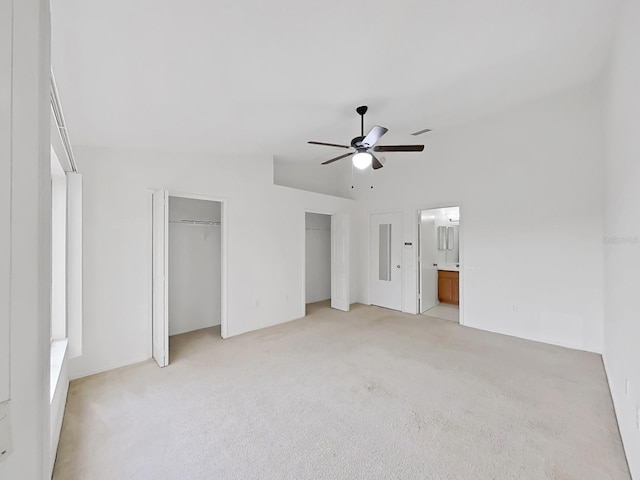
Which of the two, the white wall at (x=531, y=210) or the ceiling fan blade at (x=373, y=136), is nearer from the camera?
the ceiling fan blade at (x=373, y=136)

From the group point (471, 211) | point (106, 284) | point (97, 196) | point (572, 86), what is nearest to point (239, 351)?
point (106, 284)

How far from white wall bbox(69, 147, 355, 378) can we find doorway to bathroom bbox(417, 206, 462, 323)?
268cm

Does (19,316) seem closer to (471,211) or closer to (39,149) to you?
(39,149)

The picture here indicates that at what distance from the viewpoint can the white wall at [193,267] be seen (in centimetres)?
421

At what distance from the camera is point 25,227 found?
666 mm

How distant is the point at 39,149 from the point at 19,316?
0.39 meters

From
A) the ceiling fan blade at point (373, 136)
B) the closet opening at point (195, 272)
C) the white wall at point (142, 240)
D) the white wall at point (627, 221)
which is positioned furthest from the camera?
the closet opening at point (195, 272)

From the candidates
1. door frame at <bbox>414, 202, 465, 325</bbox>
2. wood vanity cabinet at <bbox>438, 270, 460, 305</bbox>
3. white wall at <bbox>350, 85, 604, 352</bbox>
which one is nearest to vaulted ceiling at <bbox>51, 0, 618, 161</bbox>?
white wall at <bbox>350, 85, 604, 352</bbox>

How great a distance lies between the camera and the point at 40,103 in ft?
2.32

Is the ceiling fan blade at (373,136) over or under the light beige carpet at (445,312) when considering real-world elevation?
over

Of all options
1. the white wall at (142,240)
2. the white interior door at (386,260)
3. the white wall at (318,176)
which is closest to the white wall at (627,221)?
A: the white interior door at (386,260)

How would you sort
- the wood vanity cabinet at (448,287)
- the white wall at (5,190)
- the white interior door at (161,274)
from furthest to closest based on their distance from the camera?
the wood vanity cabinet at (448,287)
the white interior door at (161,274)
the white wall at (5,190)

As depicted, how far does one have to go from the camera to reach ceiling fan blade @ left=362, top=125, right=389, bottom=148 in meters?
2.94

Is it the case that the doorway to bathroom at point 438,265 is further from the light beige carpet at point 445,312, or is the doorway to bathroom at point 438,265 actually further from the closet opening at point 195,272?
the closet opening at point 195,272
